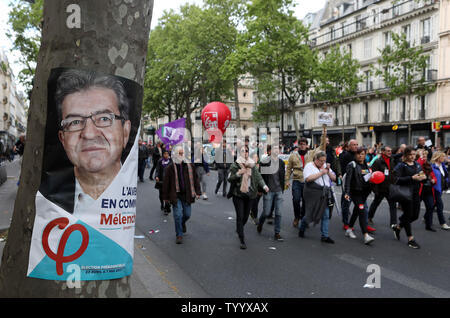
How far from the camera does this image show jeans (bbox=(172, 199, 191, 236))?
22.9 feet

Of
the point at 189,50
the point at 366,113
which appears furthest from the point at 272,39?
the point at 366,113

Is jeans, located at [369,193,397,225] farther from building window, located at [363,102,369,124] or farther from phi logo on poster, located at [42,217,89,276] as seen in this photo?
building window, located at [363,102,369,124]

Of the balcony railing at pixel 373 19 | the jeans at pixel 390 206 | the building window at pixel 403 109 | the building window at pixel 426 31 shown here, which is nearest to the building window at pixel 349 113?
the building window at pixel 403 109

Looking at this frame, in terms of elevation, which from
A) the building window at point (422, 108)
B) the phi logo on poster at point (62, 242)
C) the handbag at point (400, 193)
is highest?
the building window at point (422, 108)

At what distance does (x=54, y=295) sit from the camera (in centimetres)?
199

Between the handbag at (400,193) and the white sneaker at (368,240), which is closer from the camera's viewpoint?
the white sneaker at (368,240)

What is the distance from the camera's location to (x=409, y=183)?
7180 millimetres

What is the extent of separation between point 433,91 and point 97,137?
36.1 meters

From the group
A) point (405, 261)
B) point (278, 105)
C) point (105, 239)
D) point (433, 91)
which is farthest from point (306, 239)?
point (278, 105)

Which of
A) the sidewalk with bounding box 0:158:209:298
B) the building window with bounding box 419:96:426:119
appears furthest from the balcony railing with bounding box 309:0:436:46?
Result: the sidewalk with bounding box 0:158:209:298

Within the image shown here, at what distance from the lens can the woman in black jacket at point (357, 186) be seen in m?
7.16

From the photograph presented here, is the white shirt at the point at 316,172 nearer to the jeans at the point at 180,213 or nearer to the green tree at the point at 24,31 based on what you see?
the jeans at the point at 180,213

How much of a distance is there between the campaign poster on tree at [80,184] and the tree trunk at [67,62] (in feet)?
0.16
